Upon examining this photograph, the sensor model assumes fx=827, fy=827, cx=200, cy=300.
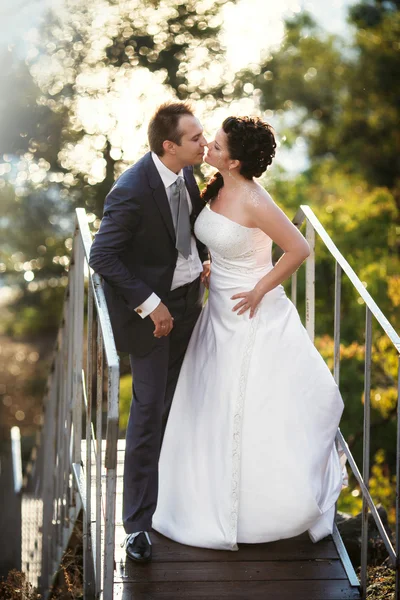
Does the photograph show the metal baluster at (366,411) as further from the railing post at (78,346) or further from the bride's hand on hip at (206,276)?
the railing post at (78,346)

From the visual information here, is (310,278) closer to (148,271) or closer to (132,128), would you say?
(148,271)

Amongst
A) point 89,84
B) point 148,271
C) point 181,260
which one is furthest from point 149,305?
point 89,84

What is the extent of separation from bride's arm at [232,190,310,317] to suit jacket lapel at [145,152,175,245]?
288 millimetres

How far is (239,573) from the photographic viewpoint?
2754 mm

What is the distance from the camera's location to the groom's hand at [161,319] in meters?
2.82

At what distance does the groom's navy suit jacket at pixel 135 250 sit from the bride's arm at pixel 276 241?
305 millimetres

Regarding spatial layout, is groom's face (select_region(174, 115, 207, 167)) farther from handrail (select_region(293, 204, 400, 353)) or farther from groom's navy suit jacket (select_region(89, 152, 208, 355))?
handrail (select_region(293, 204, 400, 353))

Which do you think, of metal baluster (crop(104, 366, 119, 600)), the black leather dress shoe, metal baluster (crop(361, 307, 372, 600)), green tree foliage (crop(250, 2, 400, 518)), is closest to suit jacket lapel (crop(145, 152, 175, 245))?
metal baluster (crop(361, 307, 372, 600))

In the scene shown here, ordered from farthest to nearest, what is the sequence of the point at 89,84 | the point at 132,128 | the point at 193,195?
the point at 89,84 → the point at 132,128 → the point at 193,195

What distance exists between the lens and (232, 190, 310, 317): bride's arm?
2.90 meters

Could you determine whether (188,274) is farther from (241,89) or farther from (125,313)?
(241,89)

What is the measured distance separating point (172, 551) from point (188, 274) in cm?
100

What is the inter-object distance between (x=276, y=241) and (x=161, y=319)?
492mm

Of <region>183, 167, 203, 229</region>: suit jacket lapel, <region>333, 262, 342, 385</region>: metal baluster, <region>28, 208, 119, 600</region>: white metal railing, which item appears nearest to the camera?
<region>28, 208, 119, 600</region>: white metal railing
